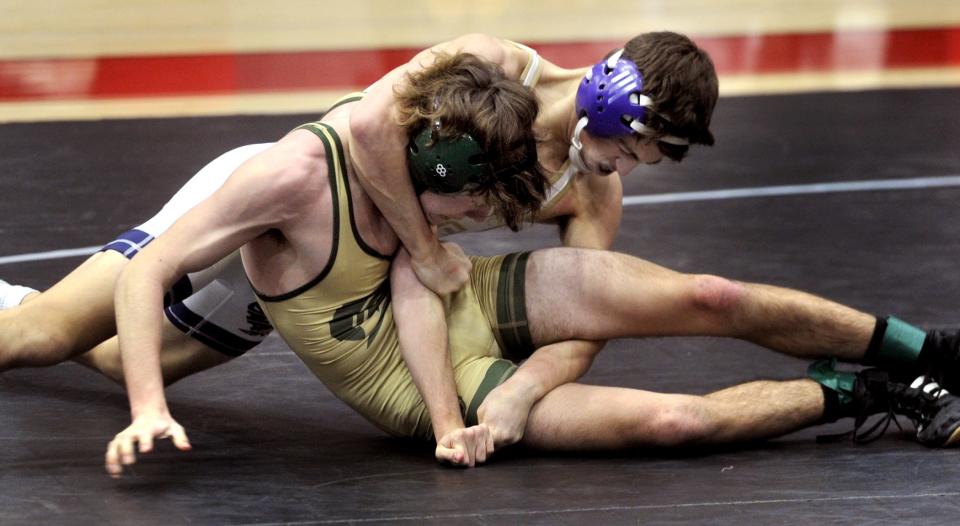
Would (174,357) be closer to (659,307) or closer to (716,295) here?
(659,307)

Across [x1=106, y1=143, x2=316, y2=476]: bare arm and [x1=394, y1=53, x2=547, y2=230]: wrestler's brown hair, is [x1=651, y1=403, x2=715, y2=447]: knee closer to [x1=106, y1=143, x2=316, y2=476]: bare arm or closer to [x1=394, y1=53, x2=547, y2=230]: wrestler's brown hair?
[x1=394, y1=53, x2=547, y2=230]: wrestler's brown hair

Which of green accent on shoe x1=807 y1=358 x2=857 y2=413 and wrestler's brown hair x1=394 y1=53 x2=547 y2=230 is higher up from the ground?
wrestler's brown hair x1=394 y1=53 x2=547 y2=230

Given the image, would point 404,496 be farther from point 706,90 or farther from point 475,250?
point 475,250

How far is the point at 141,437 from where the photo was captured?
108 inches

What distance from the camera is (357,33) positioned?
8898mm

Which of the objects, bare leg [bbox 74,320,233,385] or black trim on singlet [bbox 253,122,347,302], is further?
bare leg [bbox 74,320,233,385]

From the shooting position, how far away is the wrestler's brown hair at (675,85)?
339 cm

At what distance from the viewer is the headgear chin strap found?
339 centimetres

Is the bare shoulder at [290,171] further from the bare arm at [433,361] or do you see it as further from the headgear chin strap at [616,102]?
the headgear chin strap at [616,102]

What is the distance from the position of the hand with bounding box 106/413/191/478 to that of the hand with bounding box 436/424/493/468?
0.61 metres

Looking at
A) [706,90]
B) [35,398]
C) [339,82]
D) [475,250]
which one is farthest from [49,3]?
[706,90]

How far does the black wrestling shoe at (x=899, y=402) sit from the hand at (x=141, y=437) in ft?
5.09

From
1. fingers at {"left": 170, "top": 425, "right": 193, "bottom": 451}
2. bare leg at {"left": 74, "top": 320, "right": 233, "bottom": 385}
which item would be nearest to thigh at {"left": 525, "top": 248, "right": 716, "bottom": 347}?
bare leg at {"left": 74, "top": 320, "right": 233, "bottom": 385}

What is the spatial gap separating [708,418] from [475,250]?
1.92 meters
